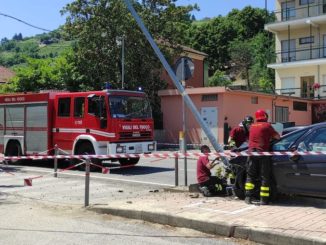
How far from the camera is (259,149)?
880 centimetres

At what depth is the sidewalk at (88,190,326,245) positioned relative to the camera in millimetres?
6668

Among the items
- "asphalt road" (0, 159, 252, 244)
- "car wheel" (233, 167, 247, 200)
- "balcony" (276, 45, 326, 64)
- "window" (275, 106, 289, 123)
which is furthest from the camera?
"balcony" (276, 45, 326, 64)

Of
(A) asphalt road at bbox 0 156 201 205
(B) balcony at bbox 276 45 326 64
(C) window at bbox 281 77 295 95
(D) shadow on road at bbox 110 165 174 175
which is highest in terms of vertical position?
(B) balcony at bbox 276 45 326 64

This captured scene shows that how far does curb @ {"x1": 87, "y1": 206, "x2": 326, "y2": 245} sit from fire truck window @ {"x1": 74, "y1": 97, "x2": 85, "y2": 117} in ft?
24.9

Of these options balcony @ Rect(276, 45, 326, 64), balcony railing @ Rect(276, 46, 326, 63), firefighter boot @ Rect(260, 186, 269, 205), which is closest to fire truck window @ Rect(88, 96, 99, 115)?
firefighter boot @ Rect(260, 186, 269, 205)

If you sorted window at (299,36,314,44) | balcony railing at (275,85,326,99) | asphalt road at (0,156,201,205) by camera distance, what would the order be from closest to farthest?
asphalt road at (0,156,201,205) → balcony railing at (275,85,326,99) → window at (299,36,314,44)

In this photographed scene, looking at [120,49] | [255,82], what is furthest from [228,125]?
[255,82]

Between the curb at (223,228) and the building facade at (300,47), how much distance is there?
32043 mm

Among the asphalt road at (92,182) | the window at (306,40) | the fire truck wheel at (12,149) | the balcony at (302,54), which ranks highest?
the window at (306,40)

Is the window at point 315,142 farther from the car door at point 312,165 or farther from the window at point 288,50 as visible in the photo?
the window at point 288,50

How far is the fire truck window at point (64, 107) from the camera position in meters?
16.7

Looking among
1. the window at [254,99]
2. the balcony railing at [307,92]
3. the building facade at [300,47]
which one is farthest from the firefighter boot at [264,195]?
the balcony railing at [307,92]

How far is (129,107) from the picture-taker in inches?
631

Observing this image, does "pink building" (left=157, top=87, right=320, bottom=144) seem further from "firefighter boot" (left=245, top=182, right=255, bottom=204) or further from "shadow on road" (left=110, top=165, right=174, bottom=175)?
"firefighter boot" (left=245, top=182, right=255, bottom=204)
